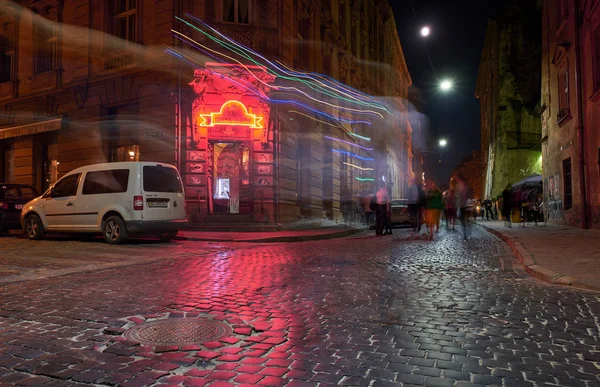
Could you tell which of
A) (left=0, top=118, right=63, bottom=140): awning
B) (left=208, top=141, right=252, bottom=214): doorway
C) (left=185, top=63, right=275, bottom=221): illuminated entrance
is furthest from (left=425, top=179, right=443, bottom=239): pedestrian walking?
(left=0, top=118, right=63, bottom=140): awning

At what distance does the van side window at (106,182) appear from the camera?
11.1 m

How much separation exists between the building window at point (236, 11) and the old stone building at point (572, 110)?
476 inches

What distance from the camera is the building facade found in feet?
55.7

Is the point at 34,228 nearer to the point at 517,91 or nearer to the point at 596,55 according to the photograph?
the point at 596,55

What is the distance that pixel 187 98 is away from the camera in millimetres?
16984

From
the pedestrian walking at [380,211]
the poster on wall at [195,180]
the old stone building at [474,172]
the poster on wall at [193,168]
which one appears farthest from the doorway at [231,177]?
the old stone building at [474,172]

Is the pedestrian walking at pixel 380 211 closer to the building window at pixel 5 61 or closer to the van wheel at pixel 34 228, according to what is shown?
the van wheel at pixel 34 228

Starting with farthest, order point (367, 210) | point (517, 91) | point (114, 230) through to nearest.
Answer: point (517, 91)
point (367, 210)
point (114, 230)

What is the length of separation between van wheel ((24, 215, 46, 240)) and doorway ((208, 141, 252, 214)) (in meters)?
6.57

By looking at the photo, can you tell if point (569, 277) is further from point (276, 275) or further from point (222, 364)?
point (222, 364)

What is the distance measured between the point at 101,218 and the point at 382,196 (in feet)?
28.7

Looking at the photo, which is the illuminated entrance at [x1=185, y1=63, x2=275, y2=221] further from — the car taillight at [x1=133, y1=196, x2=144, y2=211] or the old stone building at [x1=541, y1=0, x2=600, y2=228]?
the old stone building at [x1=541, y1=0, x2=600, y2=228]

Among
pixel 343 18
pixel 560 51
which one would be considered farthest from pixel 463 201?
pixel 343 18

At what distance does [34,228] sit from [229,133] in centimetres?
742
